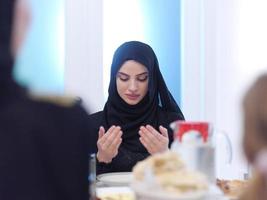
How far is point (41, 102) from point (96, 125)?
1483mm

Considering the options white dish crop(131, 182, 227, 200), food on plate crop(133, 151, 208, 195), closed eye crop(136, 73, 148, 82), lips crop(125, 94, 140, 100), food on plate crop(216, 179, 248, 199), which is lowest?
food on plate crop(216, 179, 248, 199)

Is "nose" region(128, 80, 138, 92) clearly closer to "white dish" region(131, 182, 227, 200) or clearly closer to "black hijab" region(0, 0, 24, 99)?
"white dish" region(131, 182, 227, 200)

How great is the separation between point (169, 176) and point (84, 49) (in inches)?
76.3

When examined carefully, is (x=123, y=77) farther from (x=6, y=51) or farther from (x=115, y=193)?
(x=6, y=51)

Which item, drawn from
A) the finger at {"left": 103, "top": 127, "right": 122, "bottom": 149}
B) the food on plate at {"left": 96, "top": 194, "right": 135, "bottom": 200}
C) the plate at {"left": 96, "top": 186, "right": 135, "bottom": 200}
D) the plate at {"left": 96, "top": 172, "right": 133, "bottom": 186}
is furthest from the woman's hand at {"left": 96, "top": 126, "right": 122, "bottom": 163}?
the food on plate at {"left": 96, "top": 194, "right": 135, "bottom": 200}

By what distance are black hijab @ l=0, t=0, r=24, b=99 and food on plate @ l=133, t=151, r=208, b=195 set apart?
A: 0.32 meters

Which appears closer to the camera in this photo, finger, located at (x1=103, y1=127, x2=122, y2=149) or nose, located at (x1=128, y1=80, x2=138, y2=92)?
finger, located at (x1=103, y1=127, x2=122, y2=149)

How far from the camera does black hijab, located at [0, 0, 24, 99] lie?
0.69m

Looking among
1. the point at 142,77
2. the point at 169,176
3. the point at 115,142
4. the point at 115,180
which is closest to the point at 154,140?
the point at 115,142

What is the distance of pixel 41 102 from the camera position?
757 mm

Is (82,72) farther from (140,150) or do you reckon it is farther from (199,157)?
(199,157)

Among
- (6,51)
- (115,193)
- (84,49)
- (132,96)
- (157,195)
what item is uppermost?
(84,49)

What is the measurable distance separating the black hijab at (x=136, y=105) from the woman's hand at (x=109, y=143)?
0.85ft

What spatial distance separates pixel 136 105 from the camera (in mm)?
2244
